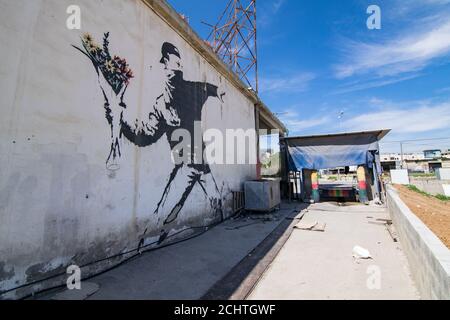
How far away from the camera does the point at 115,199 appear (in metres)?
3.66

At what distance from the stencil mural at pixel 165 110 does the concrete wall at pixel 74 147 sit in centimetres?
4

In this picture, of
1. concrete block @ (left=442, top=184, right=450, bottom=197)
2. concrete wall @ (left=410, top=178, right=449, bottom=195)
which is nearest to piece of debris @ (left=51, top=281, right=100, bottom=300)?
concrete block @ (left=442, top=184, right=450, bottom=197)

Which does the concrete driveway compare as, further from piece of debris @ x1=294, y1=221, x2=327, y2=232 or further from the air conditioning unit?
the air conditioning unit

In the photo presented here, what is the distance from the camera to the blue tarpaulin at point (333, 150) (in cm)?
1052

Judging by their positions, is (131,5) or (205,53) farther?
(205,53)

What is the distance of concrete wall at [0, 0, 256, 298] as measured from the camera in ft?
8.21

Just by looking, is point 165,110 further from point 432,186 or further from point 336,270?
point 432,186

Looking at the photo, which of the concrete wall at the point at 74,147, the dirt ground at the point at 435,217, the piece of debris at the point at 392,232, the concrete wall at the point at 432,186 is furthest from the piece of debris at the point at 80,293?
the concrete wall at the point at 432,186

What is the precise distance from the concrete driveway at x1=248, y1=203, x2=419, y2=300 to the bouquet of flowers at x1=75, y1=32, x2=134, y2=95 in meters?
3.67

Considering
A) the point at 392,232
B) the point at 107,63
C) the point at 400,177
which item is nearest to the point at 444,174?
the point at 400,177
